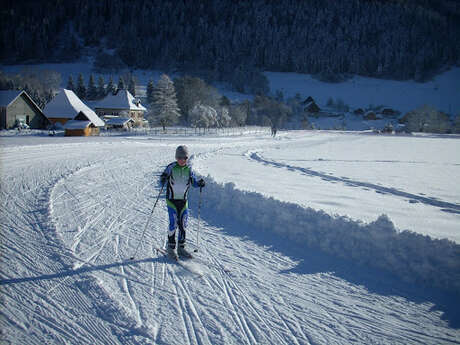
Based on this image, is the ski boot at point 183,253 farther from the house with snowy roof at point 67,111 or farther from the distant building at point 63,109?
the distant building at point 63,109

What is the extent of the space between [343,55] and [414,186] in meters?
166

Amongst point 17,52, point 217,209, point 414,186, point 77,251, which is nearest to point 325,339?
point 77,251

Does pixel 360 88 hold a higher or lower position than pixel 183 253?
higher

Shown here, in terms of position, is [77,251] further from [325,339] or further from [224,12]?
[224,12]

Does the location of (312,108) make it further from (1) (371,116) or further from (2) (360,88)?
(2) (360,88)


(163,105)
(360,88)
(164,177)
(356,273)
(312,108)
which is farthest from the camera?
(360,88)

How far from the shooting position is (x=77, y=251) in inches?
186

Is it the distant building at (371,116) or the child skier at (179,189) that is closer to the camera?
the child skier at (179,189)

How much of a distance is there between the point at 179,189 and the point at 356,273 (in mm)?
3054

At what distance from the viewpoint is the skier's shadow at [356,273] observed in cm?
363

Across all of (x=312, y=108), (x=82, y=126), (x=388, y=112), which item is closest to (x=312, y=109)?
(x=312, y=108)

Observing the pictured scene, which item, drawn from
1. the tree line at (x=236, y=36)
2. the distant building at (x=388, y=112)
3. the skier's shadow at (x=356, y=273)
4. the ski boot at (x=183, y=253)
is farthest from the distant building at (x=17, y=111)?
the distant building at (x=388, y=112)

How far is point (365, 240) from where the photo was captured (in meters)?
4.86

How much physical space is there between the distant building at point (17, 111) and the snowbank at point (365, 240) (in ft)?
153
